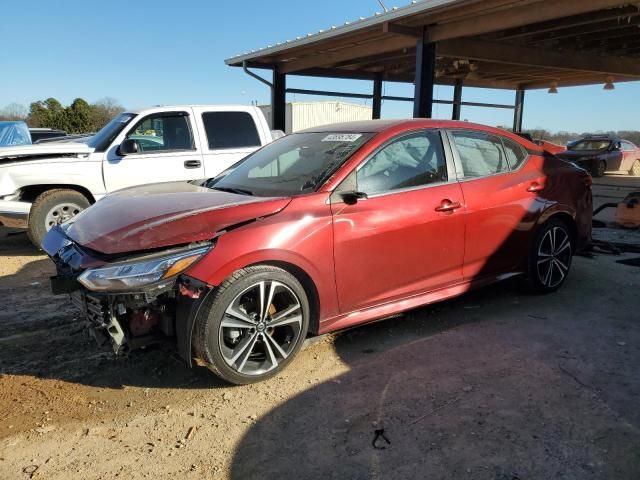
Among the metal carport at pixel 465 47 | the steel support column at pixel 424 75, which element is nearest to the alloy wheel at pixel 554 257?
the metal carport at pixel 465 47

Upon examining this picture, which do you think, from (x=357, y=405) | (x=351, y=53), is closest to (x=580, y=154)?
(x=351, y=53)

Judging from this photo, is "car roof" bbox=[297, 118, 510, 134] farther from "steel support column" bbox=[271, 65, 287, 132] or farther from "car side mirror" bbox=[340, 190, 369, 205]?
"steel support column" bbox=[271, 65, 287, 132]

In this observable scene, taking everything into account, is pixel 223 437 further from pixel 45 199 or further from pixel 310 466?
pixel 45 199

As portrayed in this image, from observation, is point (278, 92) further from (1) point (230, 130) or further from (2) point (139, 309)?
(2) point (139, 309)

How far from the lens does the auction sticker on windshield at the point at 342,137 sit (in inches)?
157

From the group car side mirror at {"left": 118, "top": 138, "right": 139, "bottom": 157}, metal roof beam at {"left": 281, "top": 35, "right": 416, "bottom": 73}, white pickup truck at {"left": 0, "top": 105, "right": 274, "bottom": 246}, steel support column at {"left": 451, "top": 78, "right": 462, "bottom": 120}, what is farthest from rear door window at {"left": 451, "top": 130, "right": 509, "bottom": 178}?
steel support column at {"left": 451, "top": 78, "right": 462, "bottom": 120}

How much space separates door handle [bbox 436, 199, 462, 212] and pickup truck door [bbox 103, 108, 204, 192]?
4.11 metres

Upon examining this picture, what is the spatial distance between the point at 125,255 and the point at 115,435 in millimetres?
1000

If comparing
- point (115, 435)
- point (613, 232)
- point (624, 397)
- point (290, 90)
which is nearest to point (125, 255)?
point (115, 435)

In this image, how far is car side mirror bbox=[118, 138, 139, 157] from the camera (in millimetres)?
6660

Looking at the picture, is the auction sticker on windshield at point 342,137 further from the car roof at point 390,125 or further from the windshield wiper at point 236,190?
the windshield wiper at point 236,190

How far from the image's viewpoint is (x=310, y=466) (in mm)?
2537

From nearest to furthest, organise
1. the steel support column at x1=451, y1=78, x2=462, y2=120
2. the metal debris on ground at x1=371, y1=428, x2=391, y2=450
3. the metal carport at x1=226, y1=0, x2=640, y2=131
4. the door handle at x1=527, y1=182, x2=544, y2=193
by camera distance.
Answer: the metal debris on ground at x1=371, y1=428, x2=391, y2=450
the door handle at x1=527, y1=182, x2=544, y2=193
the metal carport at x1=226, y1=0, x2=640, y2=131
the steel support column at x1=451, y1=78, x2=462, y2=120

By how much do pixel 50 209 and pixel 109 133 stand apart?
128 cm
